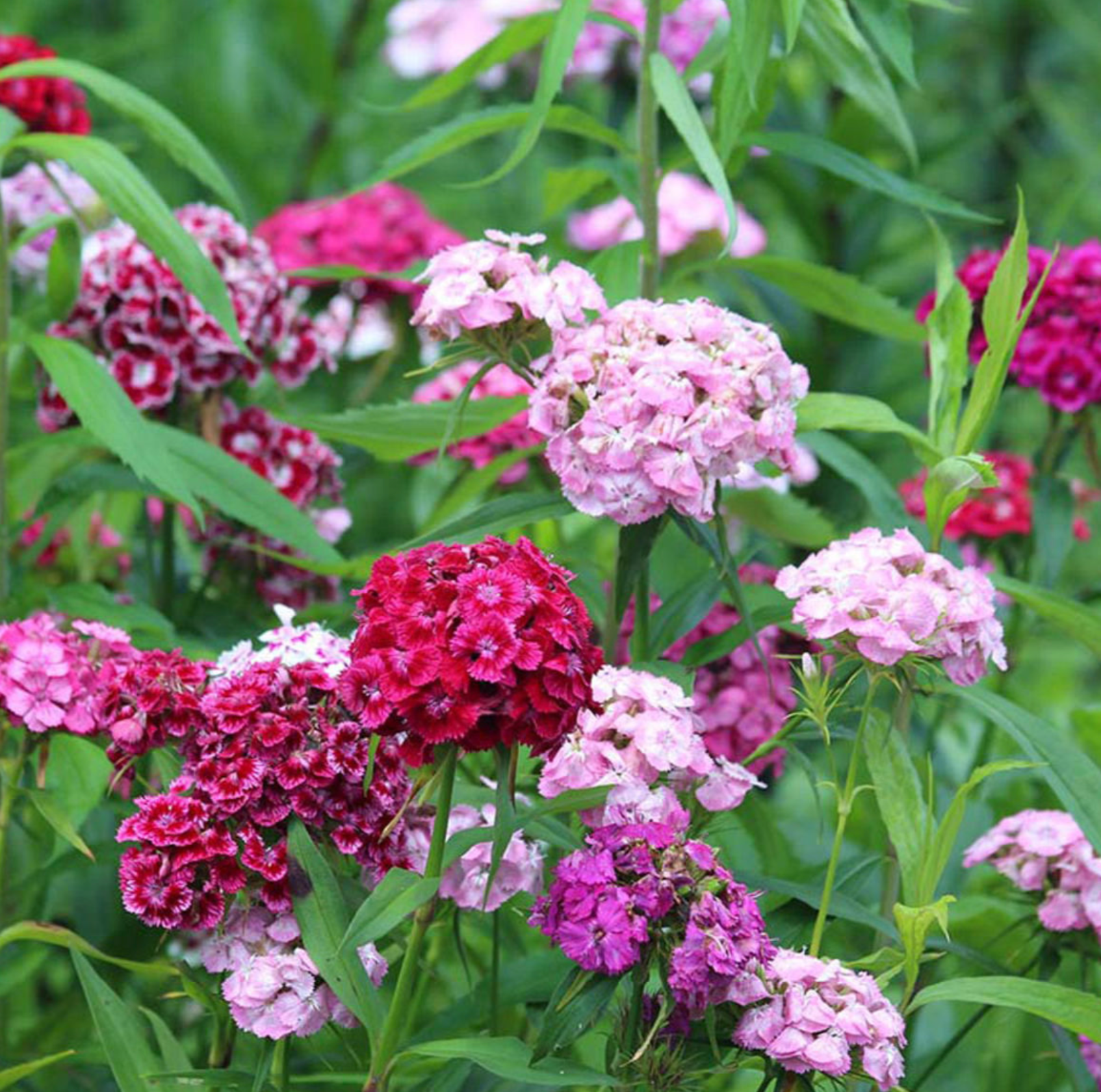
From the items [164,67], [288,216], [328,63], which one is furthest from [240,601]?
[164,67]

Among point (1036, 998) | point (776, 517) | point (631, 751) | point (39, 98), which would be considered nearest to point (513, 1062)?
point (631, 751)

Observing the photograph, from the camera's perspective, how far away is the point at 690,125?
5.17ft

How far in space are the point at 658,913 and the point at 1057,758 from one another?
1.39 ft

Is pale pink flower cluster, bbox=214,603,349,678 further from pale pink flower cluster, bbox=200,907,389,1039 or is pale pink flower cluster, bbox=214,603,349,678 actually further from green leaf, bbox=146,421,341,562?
green leaf, bbox=146,421,341,562

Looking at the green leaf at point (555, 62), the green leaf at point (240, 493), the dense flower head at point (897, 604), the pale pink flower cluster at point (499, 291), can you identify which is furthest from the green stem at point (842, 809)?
the green leaf at point (240, 493)

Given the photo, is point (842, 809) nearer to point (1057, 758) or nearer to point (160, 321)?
point (1057, 758)

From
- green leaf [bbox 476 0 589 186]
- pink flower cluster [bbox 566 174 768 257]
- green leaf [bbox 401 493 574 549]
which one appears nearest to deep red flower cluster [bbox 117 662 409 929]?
green leaf [bbox 401 493 574 549]

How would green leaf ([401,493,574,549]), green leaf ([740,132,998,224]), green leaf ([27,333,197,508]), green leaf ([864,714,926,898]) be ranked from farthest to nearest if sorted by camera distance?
green leaf ([740,132,998,224]) < green leaf ([27,333,197,508]) < green leaf ([401,493,574,549]) < green leaf ([864,714,926,898])

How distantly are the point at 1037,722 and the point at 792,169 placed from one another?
1567mm

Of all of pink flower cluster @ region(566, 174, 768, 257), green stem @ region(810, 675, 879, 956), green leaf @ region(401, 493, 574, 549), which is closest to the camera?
green stem @ region(810, 675, 879, 956)

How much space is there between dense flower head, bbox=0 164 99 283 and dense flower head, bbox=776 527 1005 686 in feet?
3.59

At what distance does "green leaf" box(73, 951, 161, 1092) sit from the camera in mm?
1358

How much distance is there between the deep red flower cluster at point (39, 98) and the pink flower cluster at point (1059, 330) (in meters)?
0.92

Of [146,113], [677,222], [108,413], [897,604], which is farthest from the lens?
[677,222]
